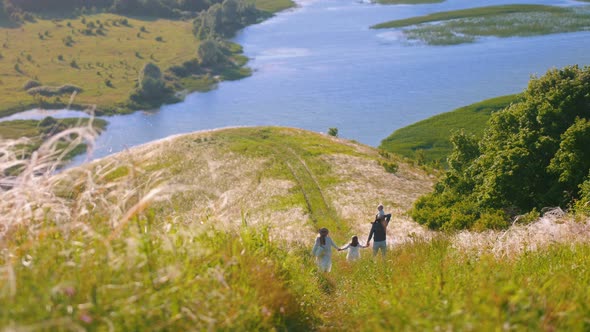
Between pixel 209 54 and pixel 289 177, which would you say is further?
pixel 209 54

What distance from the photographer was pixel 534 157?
2759cm

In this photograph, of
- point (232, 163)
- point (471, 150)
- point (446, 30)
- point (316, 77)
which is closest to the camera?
point (471, 150)

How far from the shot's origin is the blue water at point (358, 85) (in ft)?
270

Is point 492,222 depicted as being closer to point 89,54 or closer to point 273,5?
point 89,54

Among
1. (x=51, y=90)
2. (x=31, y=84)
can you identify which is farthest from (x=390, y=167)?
(x=31, y=84)

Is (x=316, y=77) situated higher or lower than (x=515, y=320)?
lower

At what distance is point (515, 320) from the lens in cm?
655

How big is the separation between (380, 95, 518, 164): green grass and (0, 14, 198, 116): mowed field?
176 feet

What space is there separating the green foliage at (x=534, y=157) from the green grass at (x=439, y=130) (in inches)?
1449

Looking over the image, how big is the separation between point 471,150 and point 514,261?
25.3 metres

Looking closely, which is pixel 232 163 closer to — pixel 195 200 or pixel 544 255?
pixel 195 200

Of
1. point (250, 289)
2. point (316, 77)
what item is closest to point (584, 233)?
point (250, 289)

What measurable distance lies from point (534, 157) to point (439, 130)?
47.1 m

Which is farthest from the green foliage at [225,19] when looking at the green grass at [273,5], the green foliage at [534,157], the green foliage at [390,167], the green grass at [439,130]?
the green foliage at [534,157]
